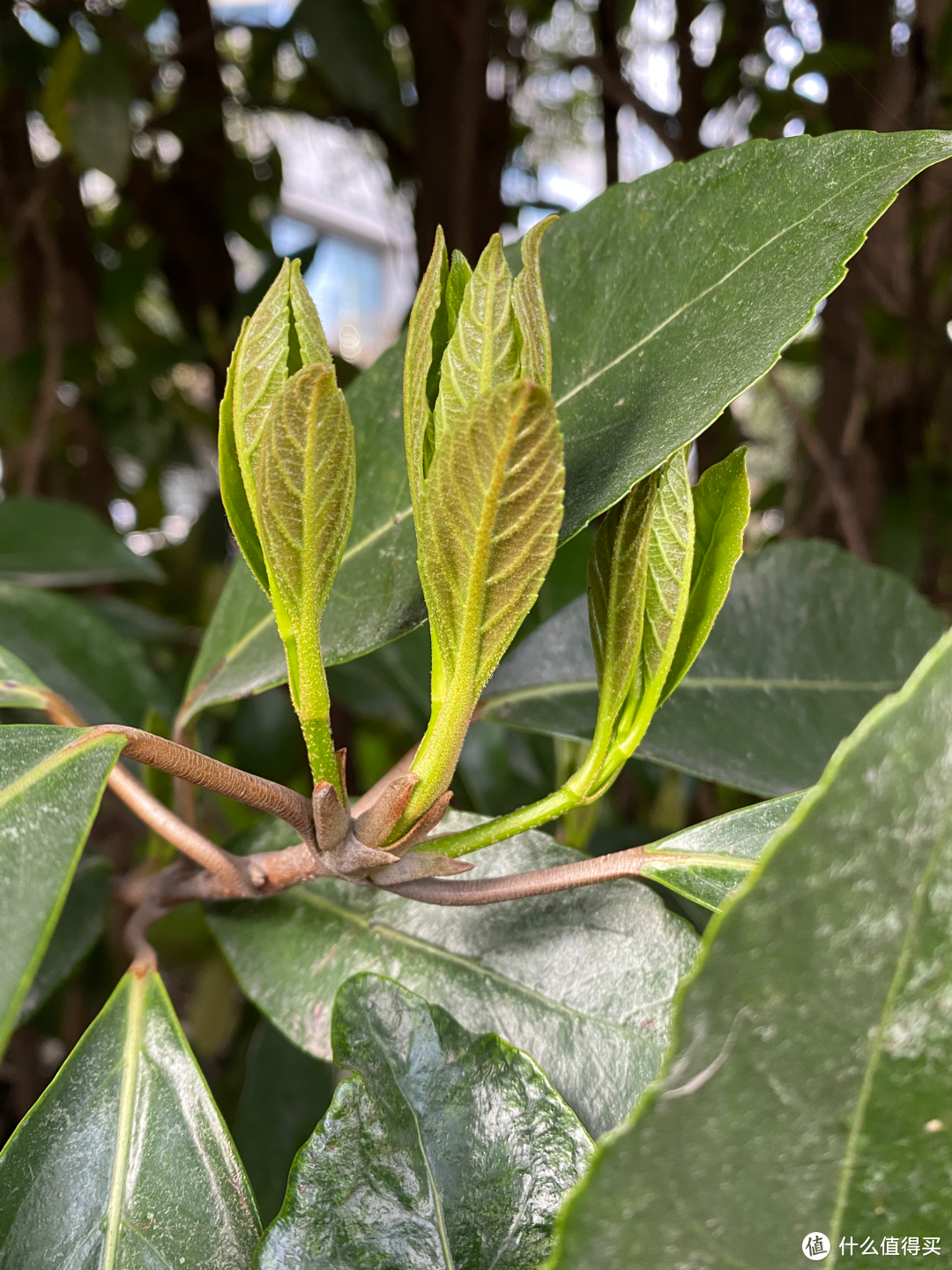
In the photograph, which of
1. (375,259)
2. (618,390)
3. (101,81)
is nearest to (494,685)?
(618,390)

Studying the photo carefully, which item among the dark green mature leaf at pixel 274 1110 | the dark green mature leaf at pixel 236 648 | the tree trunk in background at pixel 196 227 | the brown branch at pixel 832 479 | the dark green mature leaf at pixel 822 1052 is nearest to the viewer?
the dark green mature leaf at pixel 822 1052

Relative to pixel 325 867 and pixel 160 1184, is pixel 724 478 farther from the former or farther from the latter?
pixel 160 1184

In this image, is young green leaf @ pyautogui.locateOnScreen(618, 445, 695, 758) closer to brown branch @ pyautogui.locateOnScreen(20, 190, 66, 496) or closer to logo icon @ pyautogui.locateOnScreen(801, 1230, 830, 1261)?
logo icon @ pyautogui.locateOnScreen(801, 1230, 830, 1261)

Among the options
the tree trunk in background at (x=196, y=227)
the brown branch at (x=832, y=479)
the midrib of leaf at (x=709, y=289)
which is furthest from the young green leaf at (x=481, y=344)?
the tree trunk in background at (x=196, y=227)

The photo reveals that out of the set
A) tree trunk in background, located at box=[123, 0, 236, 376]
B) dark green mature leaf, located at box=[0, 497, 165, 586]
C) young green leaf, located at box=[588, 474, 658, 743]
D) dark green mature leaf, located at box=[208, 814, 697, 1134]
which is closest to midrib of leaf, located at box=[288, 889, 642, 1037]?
dark green mature leaf, located at box=[208, 814, 697, 1134]

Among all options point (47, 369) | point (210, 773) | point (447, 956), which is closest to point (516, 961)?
point (447, 956)

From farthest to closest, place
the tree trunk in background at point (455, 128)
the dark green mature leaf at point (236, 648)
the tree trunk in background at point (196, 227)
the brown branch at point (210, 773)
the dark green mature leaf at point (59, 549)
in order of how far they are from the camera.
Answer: the tree trunk in background at point (196, 227), the tree trunk in background at point (455, 128), the dark green mature leaf at point (59, 549), the dark green mature leaf at point (236, 648), the brown branch at point (210, 773)

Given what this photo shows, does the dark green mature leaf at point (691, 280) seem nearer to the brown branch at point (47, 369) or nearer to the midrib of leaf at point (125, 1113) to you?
the midrib of leaf at point (125, 1113)
